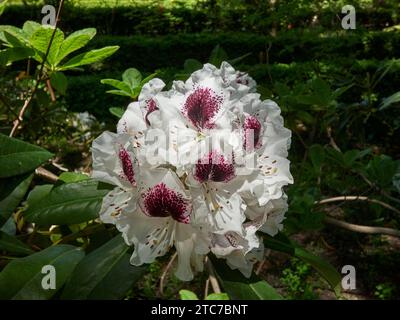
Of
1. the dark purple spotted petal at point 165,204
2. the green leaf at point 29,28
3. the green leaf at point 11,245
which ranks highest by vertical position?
the green leaf at point 29,28

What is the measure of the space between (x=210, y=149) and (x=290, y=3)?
5.22 feet

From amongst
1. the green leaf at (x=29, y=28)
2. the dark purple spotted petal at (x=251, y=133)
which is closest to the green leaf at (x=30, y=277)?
the dark purple spotted petal at (x=251, y=133)

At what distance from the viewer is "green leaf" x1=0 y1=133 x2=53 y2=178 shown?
745mm

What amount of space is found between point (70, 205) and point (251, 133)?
348 millimetres

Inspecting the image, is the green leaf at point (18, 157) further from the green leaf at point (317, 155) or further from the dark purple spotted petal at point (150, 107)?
the green leaf at point (317, 155)

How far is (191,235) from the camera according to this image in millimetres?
684

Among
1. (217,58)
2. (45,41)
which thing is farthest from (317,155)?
(45,41)

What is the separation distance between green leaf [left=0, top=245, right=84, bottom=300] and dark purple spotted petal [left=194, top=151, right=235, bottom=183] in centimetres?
27

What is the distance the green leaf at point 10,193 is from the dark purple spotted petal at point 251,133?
1.27 ft

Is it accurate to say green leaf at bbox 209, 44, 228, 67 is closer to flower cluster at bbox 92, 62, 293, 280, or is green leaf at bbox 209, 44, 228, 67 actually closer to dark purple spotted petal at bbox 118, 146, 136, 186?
flower cluster at bbox 92, 62, 293, 280

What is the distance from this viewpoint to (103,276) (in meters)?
0.69

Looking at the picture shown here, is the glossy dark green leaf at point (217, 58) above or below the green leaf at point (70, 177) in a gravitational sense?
above

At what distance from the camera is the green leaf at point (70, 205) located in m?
0.79
